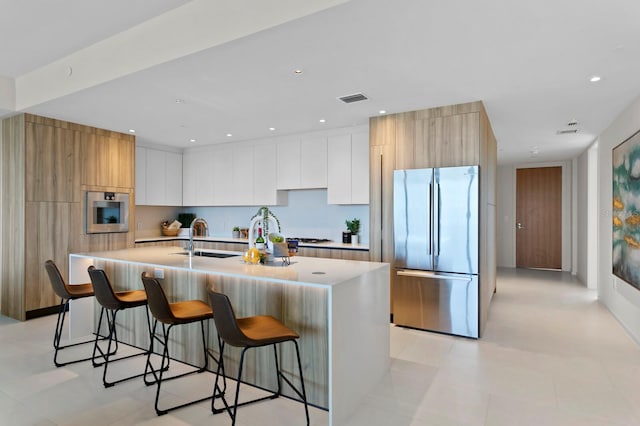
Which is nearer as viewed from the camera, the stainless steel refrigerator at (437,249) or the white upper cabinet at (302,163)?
the stainless steel refrigerator at (437,249)

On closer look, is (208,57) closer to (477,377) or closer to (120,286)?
(120,286)

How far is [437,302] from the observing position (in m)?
4.05

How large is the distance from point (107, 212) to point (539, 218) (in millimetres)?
8777

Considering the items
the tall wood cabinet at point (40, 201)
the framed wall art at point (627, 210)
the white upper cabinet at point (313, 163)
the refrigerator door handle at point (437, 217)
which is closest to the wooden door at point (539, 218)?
the framed wall art at point (627, 210)

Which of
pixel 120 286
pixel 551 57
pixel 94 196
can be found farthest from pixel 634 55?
pixel 94 196

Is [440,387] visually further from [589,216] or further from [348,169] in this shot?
[589,216]

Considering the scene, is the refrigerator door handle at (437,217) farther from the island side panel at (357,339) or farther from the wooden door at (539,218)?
the wooden door at (539,218)

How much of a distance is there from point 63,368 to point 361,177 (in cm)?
384

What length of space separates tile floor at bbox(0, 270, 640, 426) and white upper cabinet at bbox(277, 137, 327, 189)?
8.21 ft

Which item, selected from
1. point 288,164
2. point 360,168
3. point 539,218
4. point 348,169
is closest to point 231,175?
point 288,164

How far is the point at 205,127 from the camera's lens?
17.1 ft

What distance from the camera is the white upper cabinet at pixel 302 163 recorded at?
545 centimetres

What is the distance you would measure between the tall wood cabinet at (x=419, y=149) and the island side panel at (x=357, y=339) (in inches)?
57.8

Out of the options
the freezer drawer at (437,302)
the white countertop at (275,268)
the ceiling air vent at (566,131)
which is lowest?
the freezer drawer at (437,302)
